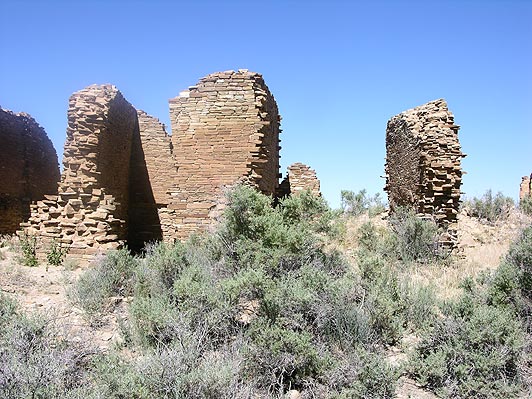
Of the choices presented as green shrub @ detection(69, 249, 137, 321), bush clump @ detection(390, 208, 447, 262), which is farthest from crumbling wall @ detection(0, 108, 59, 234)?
bush clump @ detection(390, 208, 447, 262)

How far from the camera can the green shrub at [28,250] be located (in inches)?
367

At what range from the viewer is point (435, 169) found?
36.0ft

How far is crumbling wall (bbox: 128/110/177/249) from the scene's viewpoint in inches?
479

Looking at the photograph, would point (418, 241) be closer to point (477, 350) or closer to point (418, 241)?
point (418, 241)

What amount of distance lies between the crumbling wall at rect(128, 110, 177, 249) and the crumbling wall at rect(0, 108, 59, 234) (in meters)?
5.15

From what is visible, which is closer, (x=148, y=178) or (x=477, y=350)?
(x=477, y=350)

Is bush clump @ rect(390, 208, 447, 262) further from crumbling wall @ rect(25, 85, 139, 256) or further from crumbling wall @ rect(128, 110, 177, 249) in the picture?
crumbling wall @ rect(25, 85, 139, 256)

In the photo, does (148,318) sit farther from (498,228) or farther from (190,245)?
(498,228)

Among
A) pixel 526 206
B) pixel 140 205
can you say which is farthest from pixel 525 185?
pixel 140 205

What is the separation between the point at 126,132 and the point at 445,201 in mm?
8768

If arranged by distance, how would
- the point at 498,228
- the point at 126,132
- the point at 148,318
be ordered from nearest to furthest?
the point at 148,318 → the point at 126,132 → the point at 498,228

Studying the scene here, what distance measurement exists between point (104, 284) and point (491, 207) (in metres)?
13.0

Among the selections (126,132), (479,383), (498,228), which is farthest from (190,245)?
(498,228)

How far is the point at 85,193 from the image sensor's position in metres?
9.58
